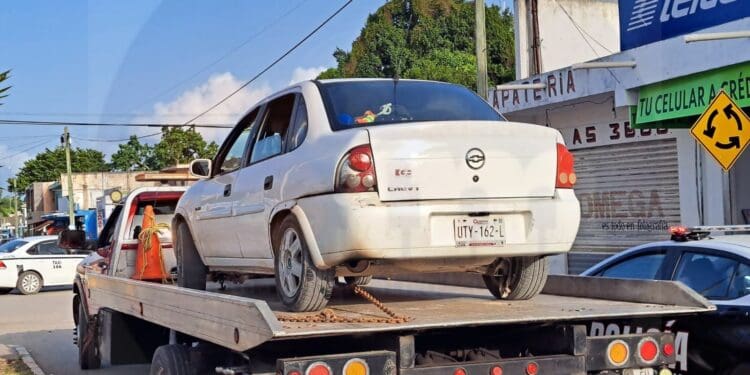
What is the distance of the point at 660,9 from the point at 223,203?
9.10 m

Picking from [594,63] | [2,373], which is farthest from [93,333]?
[594,63]

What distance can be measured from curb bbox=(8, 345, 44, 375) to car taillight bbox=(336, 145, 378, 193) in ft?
22.3

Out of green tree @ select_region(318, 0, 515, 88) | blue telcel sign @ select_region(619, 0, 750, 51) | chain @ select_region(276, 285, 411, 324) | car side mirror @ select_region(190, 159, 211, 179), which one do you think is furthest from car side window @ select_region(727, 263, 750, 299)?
green tree @ select_region(318, 0, 515, 88)

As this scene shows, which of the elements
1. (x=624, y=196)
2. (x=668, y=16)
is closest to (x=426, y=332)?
(x=668, y=16)

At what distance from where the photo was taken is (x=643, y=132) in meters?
15.5

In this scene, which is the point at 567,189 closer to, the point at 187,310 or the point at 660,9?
the point at 187,310

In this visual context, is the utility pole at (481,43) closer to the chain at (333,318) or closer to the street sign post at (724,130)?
the street sign post at (724,130)

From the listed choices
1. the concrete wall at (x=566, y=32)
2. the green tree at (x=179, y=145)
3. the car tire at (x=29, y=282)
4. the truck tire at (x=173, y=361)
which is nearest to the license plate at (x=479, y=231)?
the truck tire at (x=173, y=361)

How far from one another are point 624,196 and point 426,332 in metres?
12.4

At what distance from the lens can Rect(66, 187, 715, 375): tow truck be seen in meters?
4.24

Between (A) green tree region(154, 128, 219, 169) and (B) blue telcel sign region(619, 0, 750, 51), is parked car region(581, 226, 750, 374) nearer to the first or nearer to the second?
(B) blue telcel sign region(619, 0, 750, 51)

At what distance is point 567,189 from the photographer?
5.25 metres

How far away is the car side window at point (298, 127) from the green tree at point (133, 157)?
6672 centimetres

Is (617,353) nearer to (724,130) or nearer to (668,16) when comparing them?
(724,130)
